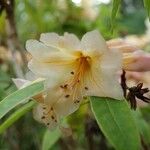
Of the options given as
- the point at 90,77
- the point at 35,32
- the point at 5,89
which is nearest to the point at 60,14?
the point at 35,32

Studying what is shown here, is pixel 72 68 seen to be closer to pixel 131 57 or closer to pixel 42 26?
pixel 131 57

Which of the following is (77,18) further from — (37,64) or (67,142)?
(37,64)

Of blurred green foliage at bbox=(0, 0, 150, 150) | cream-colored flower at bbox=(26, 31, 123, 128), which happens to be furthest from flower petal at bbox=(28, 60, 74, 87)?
blurred green foliage at bbox=(0, 0, 150, 150)

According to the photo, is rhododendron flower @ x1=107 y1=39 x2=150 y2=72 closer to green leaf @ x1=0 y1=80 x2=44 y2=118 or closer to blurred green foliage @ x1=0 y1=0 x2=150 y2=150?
green leaf @ x1=0 y1=80 x2=44 y2=118

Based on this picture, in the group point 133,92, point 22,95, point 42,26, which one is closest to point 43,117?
point 22,95

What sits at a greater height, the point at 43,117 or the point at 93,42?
the point at 93,42

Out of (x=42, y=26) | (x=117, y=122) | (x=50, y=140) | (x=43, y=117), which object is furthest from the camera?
(x=42, y=26)

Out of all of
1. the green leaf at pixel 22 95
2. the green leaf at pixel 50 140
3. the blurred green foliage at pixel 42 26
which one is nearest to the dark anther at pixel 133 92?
the green leaf at pixel 22 95
